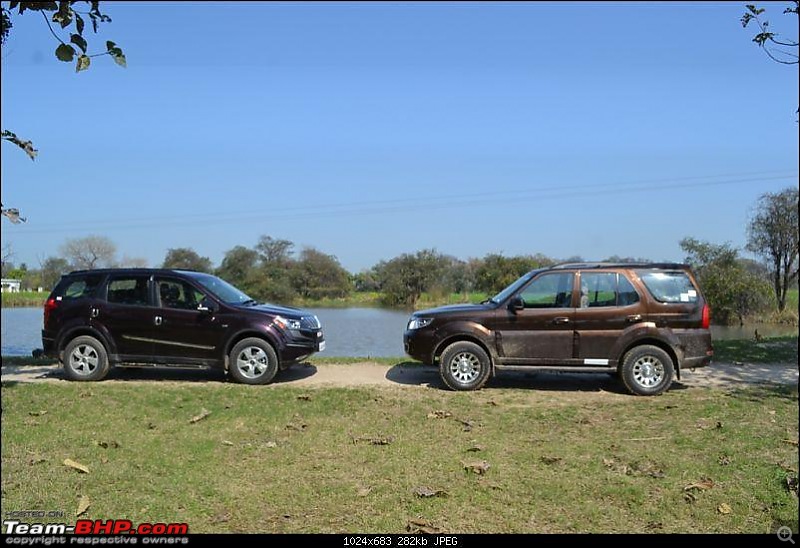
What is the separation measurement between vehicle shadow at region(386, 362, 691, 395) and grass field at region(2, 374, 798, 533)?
0.77 meters

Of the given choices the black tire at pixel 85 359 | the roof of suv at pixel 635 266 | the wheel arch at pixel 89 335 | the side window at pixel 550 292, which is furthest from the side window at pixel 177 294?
the roof of suv at pixel 635 266

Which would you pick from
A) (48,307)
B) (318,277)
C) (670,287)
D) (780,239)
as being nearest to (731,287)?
(780,239)

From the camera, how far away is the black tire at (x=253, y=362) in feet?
30.9

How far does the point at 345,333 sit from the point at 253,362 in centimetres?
872

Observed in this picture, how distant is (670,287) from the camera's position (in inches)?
352

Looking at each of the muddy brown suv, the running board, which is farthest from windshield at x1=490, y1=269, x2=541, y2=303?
the running board

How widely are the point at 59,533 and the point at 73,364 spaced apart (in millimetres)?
6567

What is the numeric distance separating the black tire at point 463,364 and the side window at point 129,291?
16.1 ft

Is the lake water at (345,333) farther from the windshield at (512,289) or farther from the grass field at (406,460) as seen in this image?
the grass field at (406,460)

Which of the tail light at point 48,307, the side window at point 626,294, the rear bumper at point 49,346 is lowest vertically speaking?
the rear bumper at point 49,346

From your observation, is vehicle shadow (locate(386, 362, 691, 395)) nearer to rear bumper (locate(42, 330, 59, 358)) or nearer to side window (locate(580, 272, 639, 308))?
side window (locate(580, 272, 639, 308))

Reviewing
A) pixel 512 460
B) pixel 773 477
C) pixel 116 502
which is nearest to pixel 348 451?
pixel 512 460

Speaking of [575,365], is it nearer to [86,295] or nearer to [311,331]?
[311,331]

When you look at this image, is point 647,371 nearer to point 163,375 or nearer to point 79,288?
point 163,375
